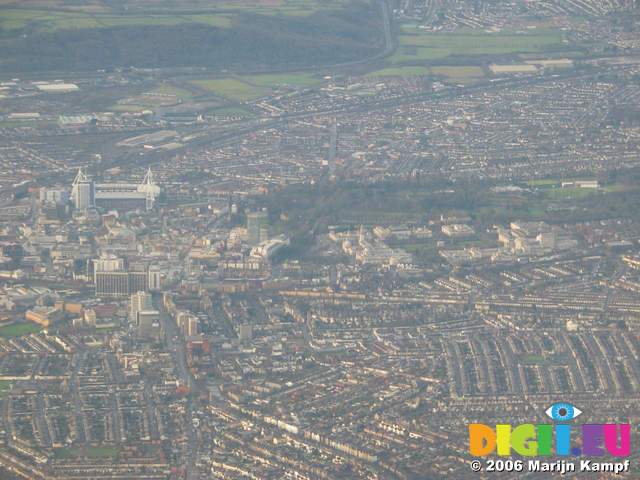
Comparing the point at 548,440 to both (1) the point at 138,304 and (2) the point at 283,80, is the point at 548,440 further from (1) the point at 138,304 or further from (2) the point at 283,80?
(2) the point at 283,80

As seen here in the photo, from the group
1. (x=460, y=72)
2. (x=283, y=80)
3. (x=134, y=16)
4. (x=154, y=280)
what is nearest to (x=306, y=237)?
(x=154, y=280)

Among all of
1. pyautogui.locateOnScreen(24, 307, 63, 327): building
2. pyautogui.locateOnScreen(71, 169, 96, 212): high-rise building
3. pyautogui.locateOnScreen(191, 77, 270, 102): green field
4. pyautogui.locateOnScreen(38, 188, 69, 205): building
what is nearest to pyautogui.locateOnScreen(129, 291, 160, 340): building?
pyautogui.locateOnScreen(24, 307, 63, 327): building

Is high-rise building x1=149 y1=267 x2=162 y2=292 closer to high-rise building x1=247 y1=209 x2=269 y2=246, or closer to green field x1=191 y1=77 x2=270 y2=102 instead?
high-rise building x1=247 y1=209 x2=269 y2=246

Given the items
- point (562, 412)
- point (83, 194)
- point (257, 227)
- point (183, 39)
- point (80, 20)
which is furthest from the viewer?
point (80, 20)

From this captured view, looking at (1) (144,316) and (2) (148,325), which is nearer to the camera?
(2) (148,325)

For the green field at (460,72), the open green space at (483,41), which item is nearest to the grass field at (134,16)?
the open green space at (483,41)
